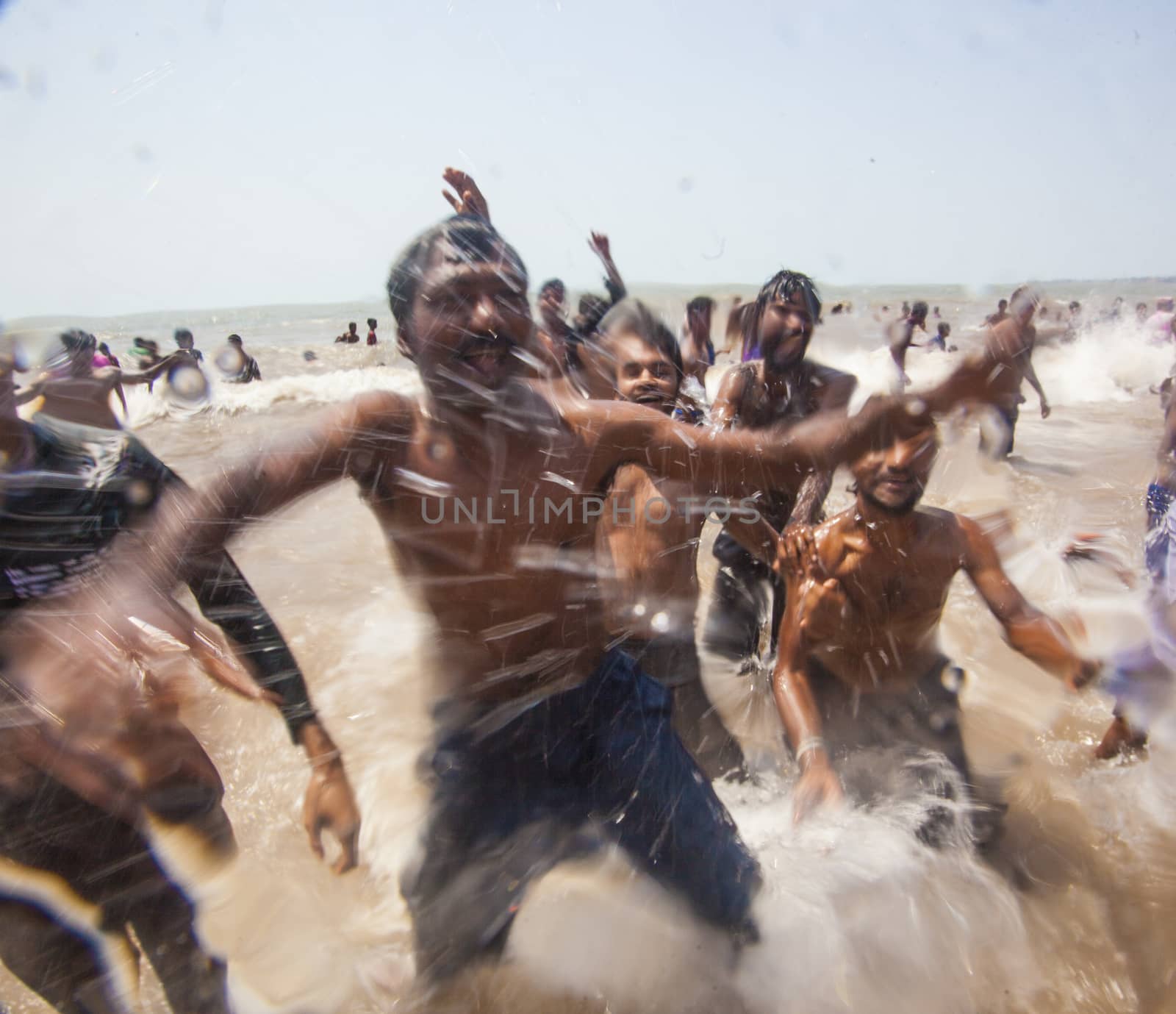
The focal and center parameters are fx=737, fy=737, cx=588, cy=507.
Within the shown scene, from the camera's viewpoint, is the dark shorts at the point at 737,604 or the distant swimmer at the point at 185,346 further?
the distant swimmer at the point at 185,346

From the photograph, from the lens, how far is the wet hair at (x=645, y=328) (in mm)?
2838

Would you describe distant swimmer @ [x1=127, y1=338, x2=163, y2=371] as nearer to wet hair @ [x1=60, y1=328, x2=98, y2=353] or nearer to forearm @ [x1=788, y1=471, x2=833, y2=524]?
wet hair @ [x1=60, y1=328, x2=98, y2=353]

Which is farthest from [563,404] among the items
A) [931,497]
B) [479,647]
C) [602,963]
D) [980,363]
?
[931,497]

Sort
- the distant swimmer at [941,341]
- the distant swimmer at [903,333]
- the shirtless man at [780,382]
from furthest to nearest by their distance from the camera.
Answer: the distant swimmer at [941,341] → the distant swimmer at [903,333] → the shirtless man at [780,382]

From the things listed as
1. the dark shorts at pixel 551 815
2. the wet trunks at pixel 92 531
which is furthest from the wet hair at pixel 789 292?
the wet trunks at pixel 92 531

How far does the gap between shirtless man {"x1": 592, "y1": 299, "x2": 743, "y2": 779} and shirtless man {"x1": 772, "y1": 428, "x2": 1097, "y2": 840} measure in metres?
0.41

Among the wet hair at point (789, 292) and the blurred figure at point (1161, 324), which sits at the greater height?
the wet hair at point (789, 292)

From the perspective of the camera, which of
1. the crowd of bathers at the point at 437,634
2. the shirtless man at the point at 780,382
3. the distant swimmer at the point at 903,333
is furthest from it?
the distant swimmer at the point at 903,333

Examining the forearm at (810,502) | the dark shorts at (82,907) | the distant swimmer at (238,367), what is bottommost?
the distant swimmer at (238,367)

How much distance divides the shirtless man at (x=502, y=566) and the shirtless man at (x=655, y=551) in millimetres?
314

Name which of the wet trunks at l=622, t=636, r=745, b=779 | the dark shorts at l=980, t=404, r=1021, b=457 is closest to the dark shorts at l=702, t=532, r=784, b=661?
the wet trunks at l=622, t=636, r=745, b=779

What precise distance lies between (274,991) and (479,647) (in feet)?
3.67

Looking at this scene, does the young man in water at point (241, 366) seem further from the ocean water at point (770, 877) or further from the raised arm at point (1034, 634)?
the raised arm at point (1034, 634)

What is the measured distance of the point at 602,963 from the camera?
2.03 meters
